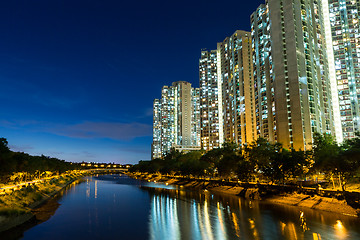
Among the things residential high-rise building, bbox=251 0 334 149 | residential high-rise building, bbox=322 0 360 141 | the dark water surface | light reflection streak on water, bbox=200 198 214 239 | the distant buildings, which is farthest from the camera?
residential high-rise building, bbox=322 0 360 141

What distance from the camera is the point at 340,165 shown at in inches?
2050

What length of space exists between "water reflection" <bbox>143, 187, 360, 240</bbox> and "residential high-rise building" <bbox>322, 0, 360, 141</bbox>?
130024mm

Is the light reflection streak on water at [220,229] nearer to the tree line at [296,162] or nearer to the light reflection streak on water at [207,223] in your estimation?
the light reflection streak on water at [207,223]

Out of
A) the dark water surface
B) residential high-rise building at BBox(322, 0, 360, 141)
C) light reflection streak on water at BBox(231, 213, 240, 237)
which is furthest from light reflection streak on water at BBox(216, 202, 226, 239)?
residential high-rise building at BBox(322, 0, 360, 141)

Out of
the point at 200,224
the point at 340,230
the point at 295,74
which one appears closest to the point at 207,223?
the point at 200,224

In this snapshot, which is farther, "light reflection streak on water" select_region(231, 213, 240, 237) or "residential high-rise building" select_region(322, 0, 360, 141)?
"residential high-rise building" select_region(322, 0, 360, 141)

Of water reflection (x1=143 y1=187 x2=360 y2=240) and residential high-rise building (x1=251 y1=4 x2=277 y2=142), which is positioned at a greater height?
residential high-rise building (x1=251 y1=4 x2=277 y2=142)

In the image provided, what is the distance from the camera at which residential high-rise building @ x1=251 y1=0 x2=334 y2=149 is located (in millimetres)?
140500

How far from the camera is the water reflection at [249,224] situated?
3791 cm

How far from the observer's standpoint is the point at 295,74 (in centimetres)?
14375

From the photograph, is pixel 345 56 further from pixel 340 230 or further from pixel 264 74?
pixel 340 230

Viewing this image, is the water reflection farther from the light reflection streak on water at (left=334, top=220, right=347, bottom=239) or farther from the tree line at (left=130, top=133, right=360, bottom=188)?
the tree line at (left=130, top=133, right=360, bottom=188)

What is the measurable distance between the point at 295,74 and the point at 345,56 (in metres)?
50.0

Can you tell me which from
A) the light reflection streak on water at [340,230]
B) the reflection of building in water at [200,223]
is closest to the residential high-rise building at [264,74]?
the reflection of building in water at [200,223]
